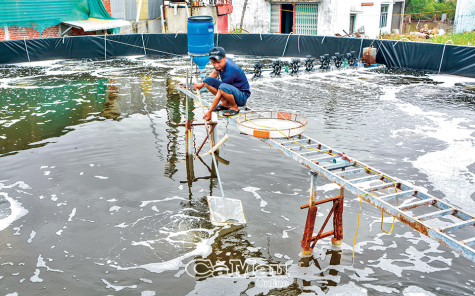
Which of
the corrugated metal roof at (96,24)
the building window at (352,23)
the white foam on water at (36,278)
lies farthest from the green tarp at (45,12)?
the white foam on water at (36,278)

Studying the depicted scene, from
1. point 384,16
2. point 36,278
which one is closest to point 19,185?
point 36,278

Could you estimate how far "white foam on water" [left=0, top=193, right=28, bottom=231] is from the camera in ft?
30.3

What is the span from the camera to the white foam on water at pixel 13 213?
30.3ft

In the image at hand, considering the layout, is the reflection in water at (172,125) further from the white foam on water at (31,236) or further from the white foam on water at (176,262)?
the white foam on water at (31,236)

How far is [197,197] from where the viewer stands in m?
10.5

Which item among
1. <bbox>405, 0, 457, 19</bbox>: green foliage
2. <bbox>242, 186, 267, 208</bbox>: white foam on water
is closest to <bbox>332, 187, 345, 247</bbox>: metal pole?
<bbox>242, 186, 267, 208</bbox>: white foam on water

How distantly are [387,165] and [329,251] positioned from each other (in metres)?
4.81

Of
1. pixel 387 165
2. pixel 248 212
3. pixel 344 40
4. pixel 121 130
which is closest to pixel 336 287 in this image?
pixel 248 212

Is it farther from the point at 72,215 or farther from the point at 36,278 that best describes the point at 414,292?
the point at 72,215

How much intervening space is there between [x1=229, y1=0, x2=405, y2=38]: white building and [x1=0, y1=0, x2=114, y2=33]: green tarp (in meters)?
12.1

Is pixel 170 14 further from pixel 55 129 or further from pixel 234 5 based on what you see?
pixel 55 129

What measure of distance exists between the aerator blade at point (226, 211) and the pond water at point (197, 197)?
0.78ft

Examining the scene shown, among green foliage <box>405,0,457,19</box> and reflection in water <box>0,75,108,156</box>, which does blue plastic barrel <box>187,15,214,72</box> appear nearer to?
reflection in water <box>0,75,108,156</box>

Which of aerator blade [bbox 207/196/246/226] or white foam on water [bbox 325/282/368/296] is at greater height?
aerator blade [bbox 207/196/246/226]
